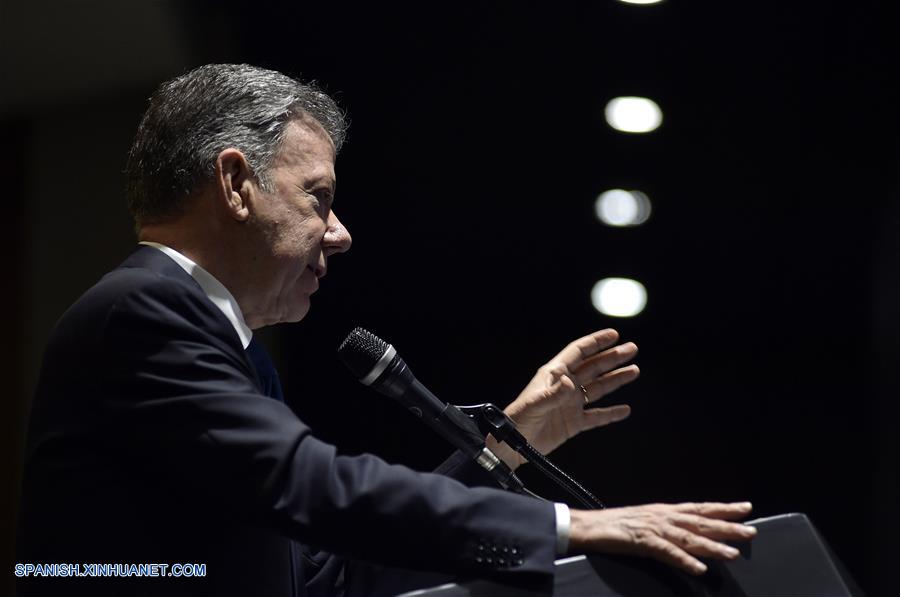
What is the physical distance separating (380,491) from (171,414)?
26 centimetres

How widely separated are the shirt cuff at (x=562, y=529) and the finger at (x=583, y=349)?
0.66 meters

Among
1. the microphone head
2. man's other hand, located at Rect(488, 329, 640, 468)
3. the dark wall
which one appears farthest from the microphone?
the dark wall

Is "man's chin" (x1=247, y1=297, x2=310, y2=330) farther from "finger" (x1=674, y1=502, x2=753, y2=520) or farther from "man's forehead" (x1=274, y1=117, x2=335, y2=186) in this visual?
"finger" (x1=674, y1=502, x2=753, y2=520)

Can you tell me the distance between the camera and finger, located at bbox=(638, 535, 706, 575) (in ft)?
3.53

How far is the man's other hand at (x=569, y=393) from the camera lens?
5.94 ft

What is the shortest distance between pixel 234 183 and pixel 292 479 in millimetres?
545

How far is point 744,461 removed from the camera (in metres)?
2.90

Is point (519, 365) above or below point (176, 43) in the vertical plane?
below

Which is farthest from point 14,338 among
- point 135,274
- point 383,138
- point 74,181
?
point 135,274

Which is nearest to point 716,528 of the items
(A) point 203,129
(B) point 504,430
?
(B) point 504,430

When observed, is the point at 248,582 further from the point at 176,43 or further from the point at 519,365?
the point at 176,43

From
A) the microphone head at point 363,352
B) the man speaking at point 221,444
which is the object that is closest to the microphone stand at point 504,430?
the microphone head at point 363,352

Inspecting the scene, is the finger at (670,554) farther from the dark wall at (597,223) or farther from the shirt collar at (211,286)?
the dark wall at (597,223)

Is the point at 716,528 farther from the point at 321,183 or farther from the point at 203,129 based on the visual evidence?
the point at 203,129
